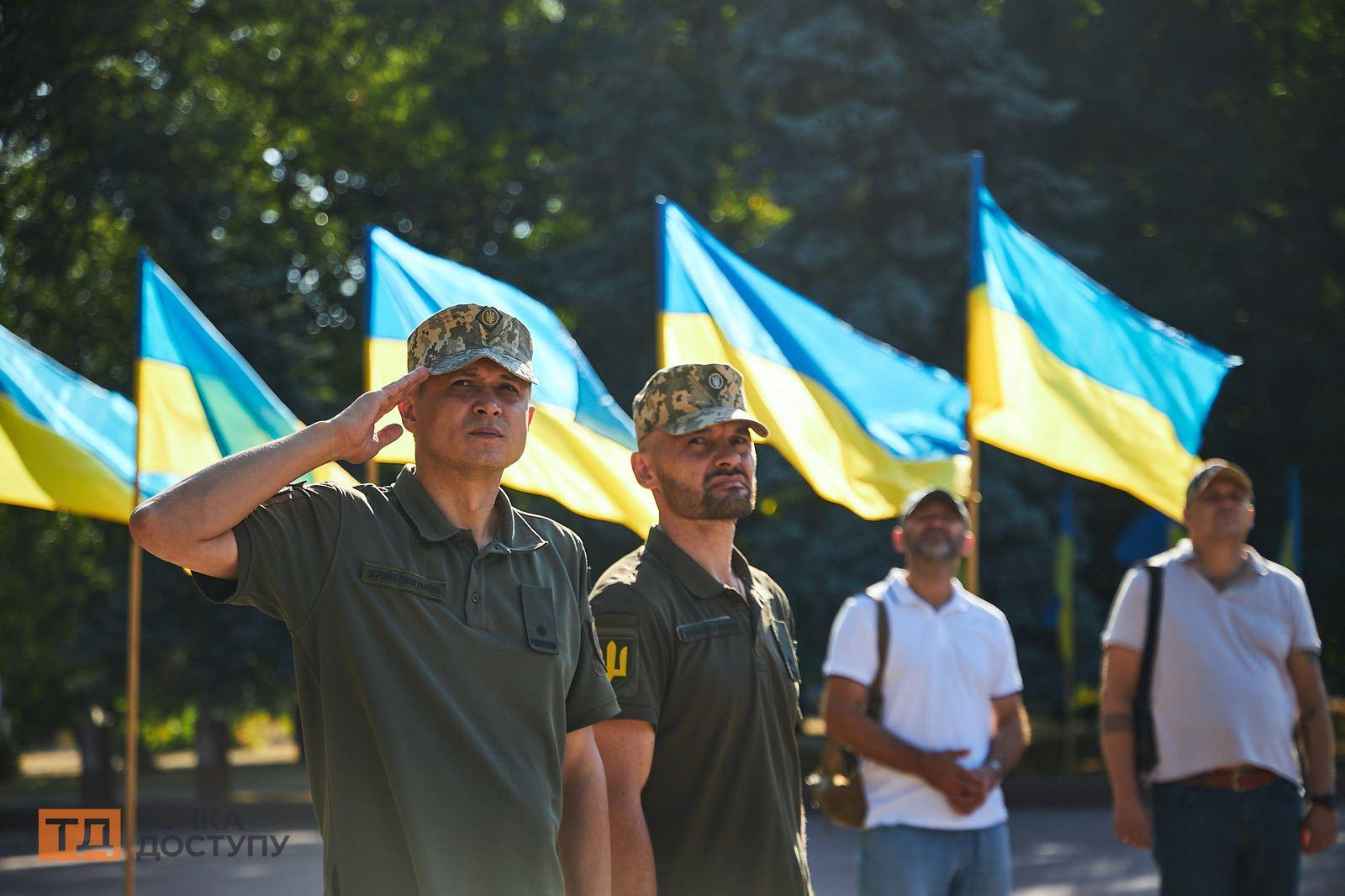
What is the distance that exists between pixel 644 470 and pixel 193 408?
394 cm

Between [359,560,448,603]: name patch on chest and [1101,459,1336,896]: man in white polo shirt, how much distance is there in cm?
317

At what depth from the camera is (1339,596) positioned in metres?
19.3

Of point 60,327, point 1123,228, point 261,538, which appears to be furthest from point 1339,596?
point 261,538

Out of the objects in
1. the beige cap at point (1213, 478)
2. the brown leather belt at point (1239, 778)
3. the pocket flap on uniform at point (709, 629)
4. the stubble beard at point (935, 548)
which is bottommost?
the brown leather belt at point (1239, 778)

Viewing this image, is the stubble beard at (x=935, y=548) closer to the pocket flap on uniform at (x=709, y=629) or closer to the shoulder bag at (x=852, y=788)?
the shoulder bag at (x=852, y=788)

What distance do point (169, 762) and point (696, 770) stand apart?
31066 mm

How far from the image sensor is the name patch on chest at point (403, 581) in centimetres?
284

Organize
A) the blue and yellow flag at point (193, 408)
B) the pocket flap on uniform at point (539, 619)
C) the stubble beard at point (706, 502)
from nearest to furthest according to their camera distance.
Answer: the pocket flap on uniform at point (539, 619)
the stubble beard at point (706, 502)
the blue and yellow flag at point (193, 408)

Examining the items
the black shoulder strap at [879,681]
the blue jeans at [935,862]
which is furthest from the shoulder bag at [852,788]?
the blue jeans at [935,862]

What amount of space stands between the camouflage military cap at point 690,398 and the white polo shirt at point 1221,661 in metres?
1.97

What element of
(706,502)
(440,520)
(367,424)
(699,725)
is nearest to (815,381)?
(706,502)

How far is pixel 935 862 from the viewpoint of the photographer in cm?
504

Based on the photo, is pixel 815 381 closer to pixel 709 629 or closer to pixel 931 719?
pixel 931 719

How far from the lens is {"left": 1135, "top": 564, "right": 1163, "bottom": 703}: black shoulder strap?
5508mm
